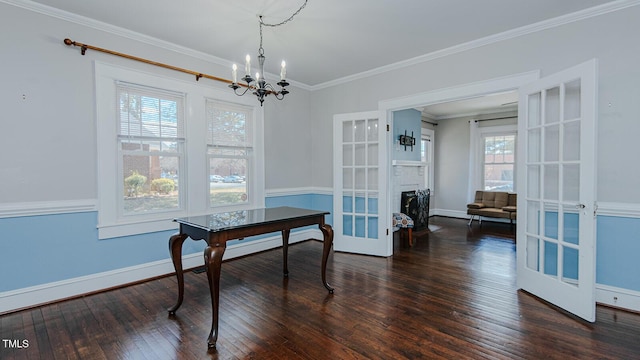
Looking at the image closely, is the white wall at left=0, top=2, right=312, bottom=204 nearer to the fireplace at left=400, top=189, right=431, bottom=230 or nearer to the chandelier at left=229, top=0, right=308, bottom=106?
the chandelier at left=229, top=0, right=308, bottom=106

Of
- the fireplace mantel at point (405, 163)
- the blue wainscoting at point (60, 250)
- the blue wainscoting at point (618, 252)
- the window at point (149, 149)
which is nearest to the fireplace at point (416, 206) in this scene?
the fireplace mantel at point (405, 163)

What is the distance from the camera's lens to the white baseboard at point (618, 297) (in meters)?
2.56

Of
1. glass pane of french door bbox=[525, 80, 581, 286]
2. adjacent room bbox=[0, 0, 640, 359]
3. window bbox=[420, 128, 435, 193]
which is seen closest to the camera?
adjacent room bbox=[0, 0, 640, 359]

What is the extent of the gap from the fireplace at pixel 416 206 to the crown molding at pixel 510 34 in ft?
8.10

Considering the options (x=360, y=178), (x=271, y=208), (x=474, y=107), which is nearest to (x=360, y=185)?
(x=360, y=178)

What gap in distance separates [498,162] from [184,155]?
6749 mm

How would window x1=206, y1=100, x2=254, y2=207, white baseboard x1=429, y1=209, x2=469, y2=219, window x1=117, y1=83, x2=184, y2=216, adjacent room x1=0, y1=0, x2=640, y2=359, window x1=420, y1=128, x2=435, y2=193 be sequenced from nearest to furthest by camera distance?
adjacent room x1=0, y1=0, x2=640, y2=359
window x1=117, y1=83, x2=184, y2=216
window x1=206, y1=100, x2=254, y2=207
white baseboard x1=429, y1=209, x2=469, y2=219
window x1=420, y1=128, x2=435, y2=193

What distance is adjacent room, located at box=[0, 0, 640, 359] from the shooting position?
227 centimetres

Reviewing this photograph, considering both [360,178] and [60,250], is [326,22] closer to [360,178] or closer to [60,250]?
[360,178]

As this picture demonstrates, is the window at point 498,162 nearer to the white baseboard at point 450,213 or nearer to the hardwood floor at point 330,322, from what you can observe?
the white baseboard at point 450,213

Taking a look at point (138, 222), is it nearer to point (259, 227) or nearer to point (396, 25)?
point (259, 227)

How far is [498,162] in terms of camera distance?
6.98 metres

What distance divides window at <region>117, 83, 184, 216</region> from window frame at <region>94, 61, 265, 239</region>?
0.20 feet

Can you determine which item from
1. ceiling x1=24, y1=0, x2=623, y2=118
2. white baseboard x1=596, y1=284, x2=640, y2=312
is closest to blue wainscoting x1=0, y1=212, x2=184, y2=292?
ceiling x1=24, y1=0, x2=623, y2=118
